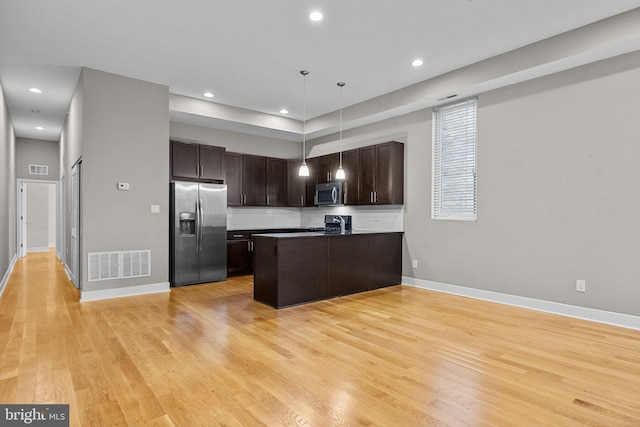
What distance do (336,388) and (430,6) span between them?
11.2 ft

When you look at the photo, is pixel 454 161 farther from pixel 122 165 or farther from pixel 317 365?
pixel 122 165

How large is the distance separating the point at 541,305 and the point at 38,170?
11.1 m

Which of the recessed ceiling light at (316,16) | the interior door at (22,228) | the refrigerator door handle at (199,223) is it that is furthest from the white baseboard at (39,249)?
the recessed ceiling light at (316,16)

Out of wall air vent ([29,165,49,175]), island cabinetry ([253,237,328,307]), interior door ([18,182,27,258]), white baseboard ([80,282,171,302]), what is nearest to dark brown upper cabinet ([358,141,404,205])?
island cabinetry ([253,237,328,307])

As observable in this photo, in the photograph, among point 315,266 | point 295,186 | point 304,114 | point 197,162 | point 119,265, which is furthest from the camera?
point 295,186

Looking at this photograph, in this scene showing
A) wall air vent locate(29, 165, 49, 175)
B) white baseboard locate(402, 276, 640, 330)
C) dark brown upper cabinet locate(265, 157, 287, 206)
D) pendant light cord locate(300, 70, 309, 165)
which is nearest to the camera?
white baseboard locate(402, 276, 640, 330)

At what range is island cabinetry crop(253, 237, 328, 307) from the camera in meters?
4.39

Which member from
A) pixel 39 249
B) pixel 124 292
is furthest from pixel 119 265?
pixel 39 249

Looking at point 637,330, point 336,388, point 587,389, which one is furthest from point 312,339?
point 637,330

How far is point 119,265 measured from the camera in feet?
16.3

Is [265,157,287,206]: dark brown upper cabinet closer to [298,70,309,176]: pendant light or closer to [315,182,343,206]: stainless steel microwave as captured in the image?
[298,70,309,176]: pendant light

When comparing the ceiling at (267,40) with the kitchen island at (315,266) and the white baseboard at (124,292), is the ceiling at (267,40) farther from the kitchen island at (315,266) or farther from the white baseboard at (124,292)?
the white baseboard at (124,292)

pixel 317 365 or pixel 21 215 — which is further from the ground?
pixel 21 215

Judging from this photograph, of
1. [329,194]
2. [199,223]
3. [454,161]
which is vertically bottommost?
[199,223]
